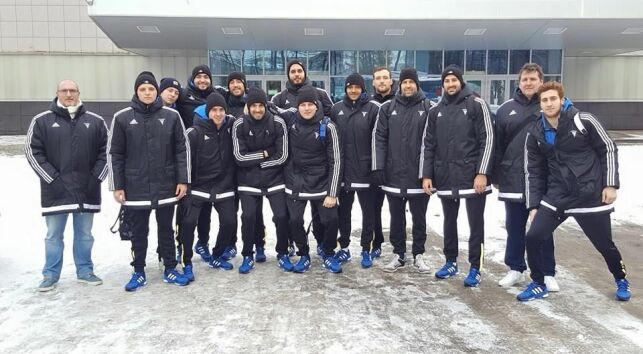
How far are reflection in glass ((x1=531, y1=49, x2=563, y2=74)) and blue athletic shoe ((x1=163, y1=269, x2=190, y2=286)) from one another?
69.1ft

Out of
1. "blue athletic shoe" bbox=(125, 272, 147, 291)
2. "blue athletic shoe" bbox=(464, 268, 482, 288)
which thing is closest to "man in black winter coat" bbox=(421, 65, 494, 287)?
"blue athletic shoe" bbox=(464, 268, 482, 288)

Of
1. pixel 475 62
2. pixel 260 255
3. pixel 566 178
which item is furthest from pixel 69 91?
pixel 475 62

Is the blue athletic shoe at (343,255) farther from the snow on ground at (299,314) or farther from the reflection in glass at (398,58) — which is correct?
the reflection in glass at (398,58)

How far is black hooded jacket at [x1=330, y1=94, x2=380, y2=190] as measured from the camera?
565 centimetres

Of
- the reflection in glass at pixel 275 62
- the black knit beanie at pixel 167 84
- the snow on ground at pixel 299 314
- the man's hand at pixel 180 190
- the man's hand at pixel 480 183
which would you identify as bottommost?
the snow on ground at pixel 299 314

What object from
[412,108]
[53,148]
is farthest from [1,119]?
[412,108]

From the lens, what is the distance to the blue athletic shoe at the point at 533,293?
4617mm

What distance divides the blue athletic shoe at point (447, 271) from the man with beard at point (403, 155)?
0.66ft

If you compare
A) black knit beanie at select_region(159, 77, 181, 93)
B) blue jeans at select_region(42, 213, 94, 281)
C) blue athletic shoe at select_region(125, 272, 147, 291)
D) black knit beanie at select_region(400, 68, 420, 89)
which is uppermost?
black knit beanie at select_region(400, 68, 420, 89)

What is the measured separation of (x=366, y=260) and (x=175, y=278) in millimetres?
1944

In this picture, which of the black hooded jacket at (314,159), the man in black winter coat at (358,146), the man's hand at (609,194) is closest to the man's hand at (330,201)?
the black hooded jacket at (314,159)

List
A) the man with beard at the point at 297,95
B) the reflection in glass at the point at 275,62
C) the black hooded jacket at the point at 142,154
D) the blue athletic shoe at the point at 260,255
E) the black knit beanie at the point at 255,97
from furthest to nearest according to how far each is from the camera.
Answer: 1. the reflection in glass at the point at 275,62
2. the man with beard at the point at 297,95
3. the blue athletic shoe at the point at 260,255
4. the black knit beanie at the point at 255,97
5. the black hooded jacket at the point at 142,154

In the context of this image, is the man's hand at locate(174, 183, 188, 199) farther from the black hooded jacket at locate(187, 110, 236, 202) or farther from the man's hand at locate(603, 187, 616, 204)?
the man's hand at locate(603, 187, 616, 204)

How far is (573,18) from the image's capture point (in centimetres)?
1762
